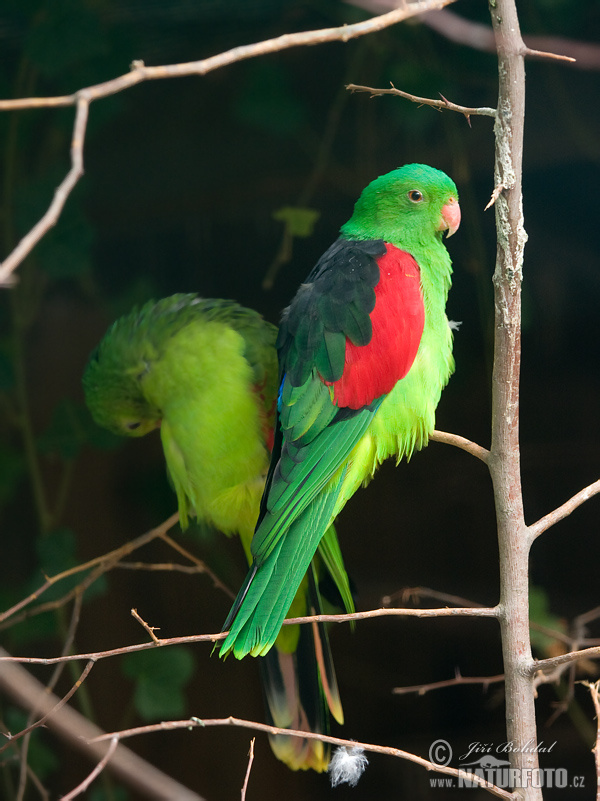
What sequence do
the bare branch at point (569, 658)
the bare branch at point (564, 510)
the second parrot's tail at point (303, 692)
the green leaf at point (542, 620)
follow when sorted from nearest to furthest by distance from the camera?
the bare branch at point (569, 658) < the bare branch at point (564, 510) < the second parrot's tail at point (303, 692) < the green leaf at point (542, 620)

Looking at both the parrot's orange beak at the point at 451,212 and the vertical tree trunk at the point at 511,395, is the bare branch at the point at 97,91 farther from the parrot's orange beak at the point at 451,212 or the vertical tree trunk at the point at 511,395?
the parrot's orange beak at the point at 451,212

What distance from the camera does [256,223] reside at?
1599mm

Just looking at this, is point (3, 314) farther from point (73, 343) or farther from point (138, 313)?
point (138, 313)

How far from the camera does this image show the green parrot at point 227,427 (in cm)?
119

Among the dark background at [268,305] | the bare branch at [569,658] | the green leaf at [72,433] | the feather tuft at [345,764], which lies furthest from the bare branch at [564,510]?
the green leaf at [72,433]

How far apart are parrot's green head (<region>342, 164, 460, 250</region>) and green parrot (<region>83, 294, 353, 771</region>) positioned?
0.92 feet

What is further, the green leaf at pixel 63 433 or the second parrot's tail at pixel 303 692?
the green leaf at pixel 63 433

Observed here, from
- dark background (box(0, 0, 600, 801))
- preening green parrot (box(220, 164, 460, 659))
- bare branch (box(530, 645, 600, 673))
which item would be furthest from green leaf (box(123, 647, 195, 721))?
bare branch (box(530, 645, 600, 673))

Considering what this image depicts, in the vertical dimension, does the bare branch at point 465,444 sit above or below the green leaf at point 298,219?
below

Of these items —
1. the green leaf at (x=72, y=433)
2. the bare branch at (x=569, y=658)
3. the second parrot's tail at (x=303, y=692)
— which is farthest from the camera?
the green leaf at (x=72, y=433)

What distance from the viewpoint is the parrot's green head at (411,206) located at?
3.48ft

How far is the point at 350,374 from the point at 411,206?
0.93 ft

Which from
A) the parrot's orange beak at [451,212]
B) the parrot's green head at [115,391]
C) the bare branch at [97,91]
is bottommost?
the parrot's green head at [115,391]

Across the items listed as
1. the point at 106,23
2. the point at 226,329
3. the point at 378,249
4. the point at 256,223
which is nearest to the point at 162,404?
the point at 226,329
